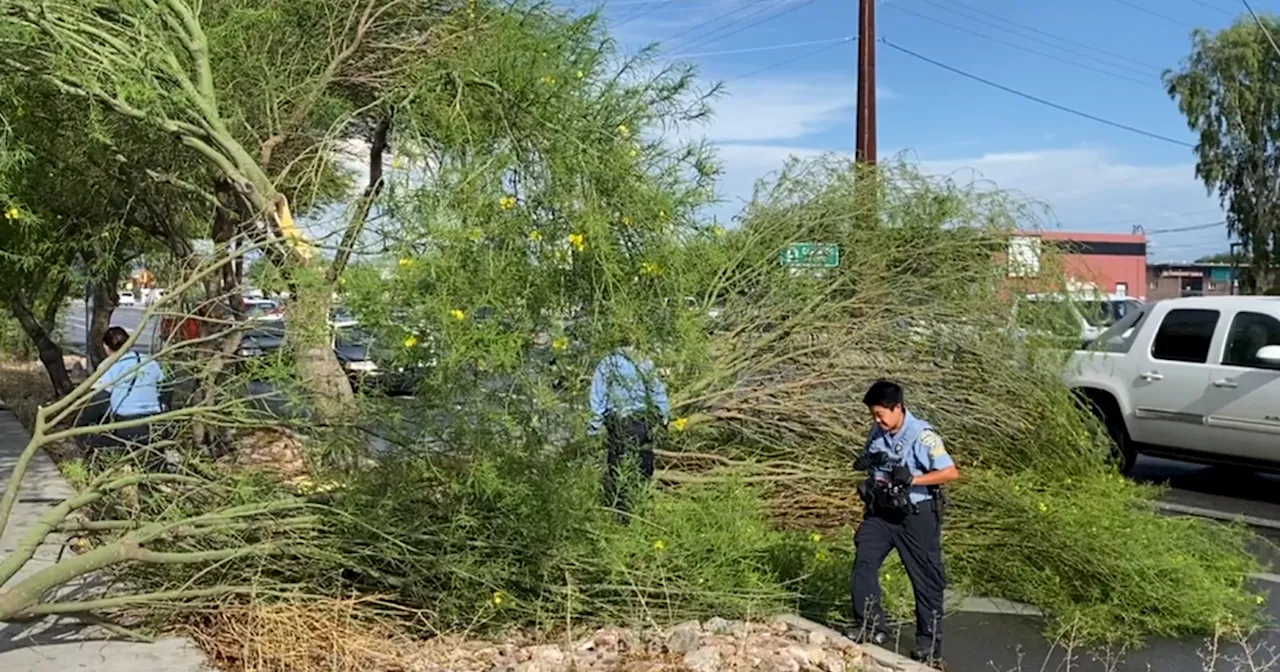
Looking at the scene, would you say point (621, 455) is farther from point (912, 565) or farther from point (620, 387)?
point (912, 565)

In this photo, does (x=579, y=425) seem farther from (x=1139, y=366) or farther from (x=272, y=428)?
(x=1139, y=366)

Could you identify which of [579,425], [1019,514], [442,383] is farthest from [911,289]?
[442,383]

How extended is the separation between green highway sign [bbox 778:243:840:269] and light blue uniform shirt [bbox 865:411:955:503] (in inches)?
126

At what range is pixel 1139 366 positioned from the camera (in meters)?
10.7

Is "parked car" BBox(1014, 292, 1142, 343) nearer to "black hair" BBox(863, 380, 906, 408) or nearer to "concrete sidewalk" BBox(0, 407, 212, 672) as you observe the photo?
"black hair" BBox(863, 380, 906, 408)

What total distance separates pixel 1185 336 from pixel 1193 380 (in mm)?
459

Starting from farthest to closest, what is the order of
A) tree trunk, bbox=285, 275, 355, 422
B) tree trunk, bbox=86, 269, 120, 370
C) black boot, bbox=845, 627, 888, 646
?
tree trunk, bbox=86, 269, 120, 370, black boot, bbox=845, 627, 888, 646, tree trunk, bbox=285, 275, 355, 422

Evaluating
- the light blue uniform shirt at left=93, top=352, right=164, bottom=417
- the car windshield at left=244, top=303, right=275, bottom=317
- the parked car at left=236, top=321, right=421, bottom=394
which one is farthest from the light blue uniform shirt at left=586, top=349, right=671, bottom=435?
the light blue uniform shirt at left=93, top=352, right=164, bottom=417

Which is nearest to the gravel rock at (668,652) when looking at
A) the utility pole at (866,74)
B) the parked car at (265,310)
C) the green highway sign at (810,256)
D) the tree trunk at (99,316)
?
the parked car at (265,310)

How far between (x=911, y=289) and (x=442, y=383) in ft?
15.3

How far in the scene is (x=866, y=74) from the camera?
18.3 m

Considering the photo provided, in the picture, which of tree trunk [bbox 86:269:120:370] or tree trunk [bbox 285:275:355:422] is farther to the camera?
tree trunk [bbox 86:269:120:370]

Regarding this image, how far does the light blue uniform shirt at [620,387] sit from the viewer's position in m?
5.40

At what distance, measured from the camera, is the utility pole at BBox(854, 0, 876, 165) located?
58.5ft
